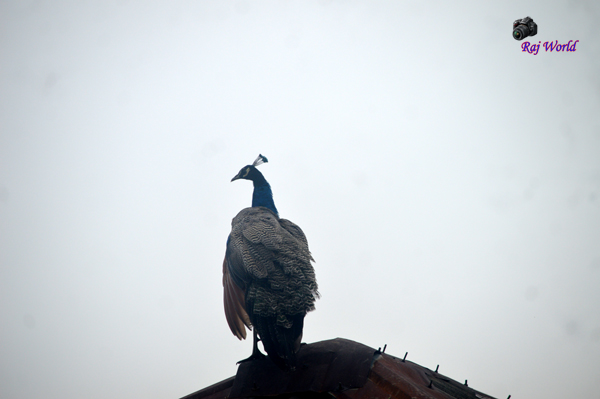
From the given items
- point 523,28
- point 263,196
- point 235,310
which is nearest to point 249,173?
point 263,196

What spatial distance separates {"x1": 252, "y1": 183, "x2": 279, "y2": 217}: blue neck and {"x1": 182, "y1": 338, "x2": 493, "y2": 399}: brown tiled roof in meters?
3.49

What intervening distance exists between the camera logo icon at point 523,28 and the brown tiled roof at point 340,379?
26.3 ft

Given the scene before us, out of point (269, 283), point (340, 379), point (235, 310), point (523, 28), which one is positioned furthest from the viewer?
point (523, 28)

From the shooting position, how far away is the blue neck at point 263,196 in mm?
8000

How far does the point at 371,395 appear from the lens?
155 inches

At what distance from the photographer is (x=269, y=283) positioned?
5.17 m

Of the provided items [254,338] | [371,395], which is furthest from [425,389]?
[254,338]

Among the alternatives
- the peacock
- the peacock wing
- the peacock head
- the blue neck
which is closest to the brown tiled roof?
the peacock

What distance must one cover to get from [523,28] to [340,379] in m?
9.31

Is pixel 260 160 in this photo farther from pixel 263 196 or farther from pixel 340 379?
pixel 340 379

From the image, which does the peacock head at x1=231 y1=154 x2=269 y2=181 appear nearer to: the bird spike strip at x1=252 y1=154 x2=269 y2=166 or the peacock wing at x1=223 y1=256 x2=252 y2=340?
the bird spike strip at x1=252 y1=154 x2=269 y2=166

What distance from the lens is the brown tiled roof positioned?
400 cm

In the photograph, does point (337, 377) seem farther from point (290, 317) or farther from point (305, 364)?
point (290, 317)

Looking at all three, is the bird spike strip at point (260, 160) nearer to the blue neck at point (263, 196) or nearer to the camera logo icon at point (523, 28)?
the blue neck at point (263, 196)
